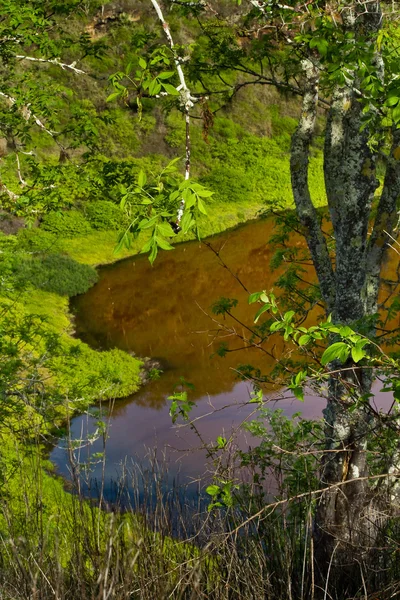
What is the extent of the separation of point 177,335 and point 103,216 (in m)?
10.9

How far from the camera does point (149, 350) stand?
19781 millimetres

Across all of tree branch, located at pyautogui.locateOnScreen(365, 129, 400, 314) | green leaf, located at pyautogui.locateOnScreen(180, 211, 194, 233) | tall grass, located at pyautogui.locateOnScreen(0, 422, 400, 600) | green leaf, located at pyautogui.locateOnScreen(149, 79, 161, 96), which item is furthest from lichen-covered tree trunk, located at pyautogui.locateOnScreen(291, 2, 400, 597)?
green leaf, located at pyautogui.locateOnScreen(180, 211, 194, 233)

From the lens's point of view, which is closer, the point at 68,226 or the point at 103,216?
the point at 68,226

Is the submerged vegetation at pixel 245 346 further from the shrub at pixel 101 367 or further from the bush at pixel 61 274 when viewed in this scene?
the bush at pixel 61 274

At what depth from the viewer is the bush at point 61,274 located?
77.6 ft

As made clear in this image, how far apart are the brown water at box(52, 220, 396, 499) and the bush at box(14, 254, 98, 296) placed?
0.50 metres

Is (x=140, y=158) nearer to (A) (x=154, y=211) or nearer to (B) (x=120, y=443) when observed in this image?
(B) (x=120, y=443)

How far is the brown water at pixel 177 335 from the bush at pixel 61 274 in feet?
1.63

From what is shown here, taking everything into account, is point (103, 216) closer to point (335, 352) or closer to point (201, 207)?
point (335, 352)

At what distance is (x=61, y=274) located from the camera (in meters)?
24.7

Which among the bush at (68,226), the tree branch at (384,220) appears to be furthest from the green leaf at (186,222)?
the bush at (68,226)

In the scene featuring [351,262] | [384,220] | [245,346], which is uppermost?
[384,220]

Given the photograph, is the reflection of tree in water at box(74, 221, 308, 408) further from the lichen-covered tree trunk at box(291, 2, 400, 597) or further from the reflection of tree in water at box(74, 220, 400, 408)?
the lichen-covered tree trunk at box(291, 2, 400, 597)

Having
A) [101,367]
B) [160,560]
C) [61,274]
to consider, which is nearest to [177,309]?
[61,274]
